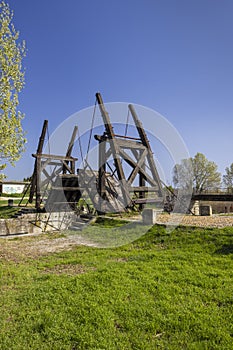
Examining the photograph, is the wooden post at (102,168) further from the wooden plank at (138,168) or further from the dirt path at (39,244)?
the dirt path at (39,244)

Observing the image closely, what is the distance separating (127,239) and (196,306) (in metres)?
5.65

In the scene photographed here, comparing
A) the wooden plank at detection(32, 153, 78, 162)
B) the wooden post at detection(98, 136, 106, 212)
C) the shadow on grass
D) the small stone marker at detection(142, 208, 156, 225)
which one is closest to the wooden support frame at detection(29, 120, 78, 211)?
the wooden plank at detection(32, 153, 78, 162)

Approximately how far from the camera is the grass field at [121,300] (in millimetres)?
3467

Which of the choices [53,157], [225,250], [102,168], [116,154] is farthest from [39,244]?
[53,157]

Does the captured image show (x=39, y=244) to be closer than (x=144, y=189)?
Yes

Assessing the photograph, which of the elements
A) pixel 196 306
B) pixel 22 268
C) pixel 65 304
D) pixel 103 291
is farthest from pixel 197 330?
pixel 22 268

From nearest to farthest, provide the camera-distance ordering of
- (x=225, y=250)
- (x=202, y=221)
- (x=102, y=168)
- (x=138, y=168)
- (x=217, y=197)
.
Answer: (x=225, y=250) → (x=202, y=221) → (x=138, y=168) → (x=102, y=168) → (x=217, y=197)

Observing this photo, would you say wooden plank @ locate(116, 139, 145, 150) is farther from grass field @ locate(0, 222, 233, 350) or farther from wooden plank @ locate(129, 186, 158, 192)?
grass field @ locate(0, 222, 233, 350)

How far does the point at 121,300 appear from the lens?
4.51m

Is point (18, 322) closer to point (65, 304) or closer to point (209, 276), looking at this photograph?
point (65, 304)

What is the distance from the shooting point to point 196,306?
432cm

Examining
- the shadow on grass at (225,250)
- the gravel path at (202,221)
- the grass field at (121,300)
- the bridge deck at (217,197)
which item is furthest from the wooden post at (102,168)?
the bridge deck at (217,197)

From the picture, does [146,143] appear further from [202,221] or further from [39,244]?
[39,244]

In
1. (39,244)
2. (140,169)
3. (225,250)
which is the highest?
(140,169)
